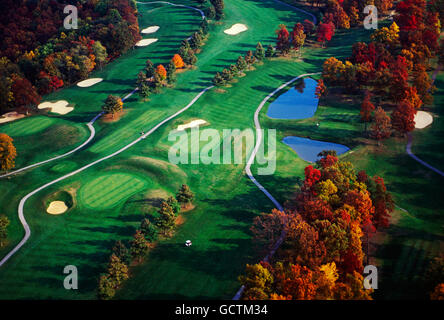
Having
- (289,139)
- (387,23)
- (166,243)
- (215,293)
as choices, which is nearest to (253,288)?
(215,293)

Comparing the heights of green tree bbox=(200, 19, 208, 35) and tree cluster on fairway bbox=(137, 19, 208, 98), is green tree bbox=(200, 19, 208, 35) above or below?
above

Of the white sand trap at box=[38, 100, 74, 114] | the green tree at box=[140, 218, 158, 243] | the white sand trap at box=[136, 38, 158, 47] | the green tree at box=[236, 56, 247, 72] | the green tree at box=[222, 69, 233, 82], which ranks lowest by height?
the green tree at box=[140, 218, 158, 243]

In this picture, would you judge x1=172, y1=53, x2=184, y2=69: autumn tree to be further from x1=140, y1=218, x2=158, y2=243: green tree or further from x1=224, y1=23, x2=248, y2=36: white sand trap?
x1=140, y1=218, x2=158, y2=243: green tree

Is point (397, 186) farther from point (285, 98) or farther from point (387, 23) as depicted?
point (387, 23)

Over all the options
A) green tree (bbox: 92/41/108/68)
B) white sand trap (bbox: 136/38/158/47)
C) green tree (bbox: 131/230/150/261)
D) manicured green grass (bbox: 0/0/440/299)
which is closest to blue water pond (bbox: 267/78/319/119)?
manicured green grass (bbox: 0/0/440/299)

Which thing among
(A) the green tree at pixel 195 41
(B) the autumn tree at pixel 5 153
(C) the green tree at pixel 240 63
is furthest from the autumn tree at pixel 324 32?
(B) the autumn tree at pixel 5 153

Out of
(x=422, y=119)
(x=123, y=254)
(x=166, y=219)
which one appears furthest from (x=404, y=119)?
(x=123, y=254)
